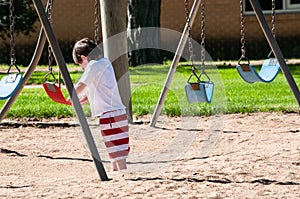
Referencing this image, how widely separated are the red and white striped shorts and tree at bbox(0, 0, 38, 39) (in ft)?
37.2

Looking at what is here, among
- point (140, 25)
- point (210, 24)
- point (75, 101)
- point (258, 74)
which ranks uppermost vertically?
point (75, 101)

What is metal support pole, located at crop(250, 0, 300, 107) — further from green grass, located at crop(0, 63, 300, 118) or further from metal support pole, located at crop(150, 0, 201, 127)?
green grass, located at crop(0, 63, 300, 118)

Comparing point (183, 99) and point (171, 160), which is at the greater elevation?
point (171, 160)

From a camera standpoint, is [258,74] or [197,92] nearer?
[197,92]

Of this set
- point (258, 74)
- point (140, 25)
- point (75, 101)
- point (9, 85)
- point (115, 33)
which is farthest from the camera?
point (140, 25)

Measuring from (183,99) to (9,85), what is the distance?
3819mm

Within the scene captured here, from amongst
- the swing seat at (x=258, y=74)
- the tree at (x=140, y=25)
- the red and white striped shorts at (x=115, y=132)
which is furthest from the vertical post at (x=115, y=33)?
the tree at (x=140, y=25)

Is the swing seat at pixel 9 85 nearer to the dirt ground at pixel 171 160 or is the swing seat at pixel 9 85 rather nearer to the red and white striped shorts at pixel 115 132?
the dirt ground at pixel 171 160

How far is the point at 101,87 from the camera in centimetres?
528

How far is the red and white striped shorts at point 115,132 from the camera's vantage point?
5.29 meters

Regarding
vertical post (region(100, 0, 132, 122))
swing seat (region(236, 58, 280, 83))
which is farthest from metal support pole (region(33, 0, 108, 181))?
vertical post (region(100, 0, 132, 122))

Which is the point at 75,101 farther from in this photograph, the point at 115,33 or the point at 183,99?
the point at 183,99

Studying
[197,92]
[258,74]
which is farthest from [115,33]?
[258,74]

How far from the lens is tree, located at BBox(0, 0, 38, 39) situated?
16203mm
